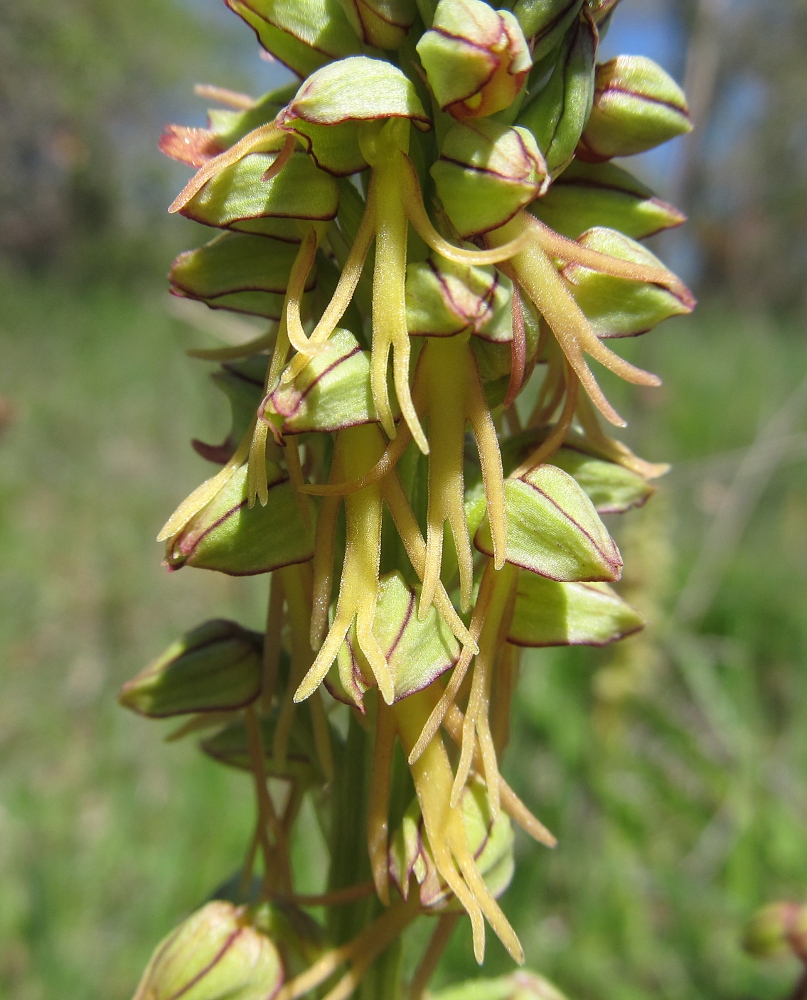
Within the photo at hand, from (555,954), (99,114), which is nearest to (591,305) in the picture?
(555,954)

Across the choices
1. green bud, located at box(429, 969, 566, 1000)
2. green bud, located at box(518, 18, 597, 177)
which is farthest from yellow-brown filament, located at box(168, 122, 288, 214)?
green bud, located at box(429, 969, 566, 1000)

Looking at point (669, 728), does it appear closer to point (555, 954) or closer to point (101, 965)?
point (555, 954)

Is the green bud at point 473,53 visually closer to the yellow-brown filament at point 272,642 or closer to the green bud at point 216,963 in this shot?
the yellow-brown filament at point 272,642

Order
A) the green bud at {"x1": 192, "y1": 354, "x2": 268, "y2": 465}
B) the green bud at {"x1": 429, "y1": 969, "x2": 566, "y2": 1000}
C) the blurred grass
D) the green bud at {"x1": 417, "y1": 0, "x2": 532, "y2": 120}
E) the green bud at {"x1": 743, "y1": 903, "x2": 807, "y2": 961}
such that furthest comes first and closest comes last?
the blurred grass → the green bud at {"x1": 743, "y1": 903, "x2": 807, "y2": 961} → the green bud at {"x1": 429, "y1": 969, "x2": 566, "y2": 1000} → the green bud at {"x1": 192, "y1": 354, "x2": 268, "y2": 465} → the green bud at {"x1": 417, "y1": 0, "x2": 532, "y2": 120}

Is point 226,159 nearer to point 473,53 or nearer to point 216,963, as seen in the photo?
point 473,53

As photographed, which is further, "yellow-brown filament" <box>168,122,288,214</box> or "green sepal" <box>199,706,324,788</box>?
"green sepal" <box>199,706,324,788</box>

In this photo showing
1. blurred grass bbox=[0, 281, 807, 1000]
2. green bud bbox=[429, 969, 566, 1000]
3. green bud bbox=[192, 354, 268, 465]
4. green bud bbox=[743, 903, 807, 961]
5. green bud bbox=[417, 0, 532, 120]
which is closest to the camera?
green bud bbox=[417, 0, 532, 120]

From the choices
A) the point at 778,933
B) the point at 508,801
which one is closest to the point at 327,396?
the point at 508,801

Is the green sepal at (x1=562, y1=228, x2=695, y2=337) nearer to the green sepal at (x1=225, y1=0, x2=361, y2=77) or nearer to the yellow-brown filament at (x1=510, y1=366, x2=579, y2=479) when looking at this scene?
the yellow-brown filament at (x1=510, y1=366, x2=579, y2=479)
